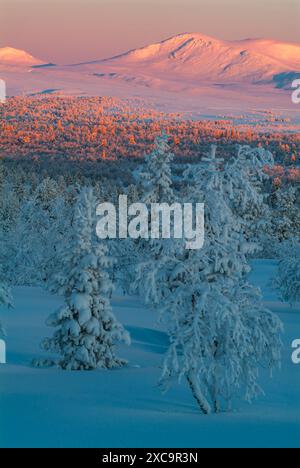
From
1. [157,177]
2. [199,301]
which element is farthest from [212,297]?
[157,177]

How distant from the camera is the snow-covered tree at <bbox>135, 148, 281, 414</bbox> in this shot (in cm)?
1198

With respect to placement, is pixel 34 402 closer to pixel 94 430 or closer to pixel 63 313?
pixel 94 430

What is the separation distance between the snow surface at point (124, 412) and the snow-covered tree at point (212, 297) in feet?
2.82

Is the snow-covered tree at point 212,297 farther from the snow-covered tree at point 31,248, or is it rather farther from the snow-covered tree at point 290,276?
the snow-covered tree at point 31,248

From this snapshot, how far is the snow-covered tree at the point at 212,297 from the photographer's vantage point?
11977mm

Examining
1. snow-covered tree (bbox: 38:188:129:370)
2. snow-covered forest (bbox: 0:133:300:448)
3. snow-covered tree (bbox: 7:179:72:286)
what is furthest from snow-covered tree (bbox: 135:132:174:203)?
snow-covered tree (bbox: 7:179:72:286)

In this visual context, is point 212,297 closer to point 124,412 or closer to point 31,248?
point 124,412

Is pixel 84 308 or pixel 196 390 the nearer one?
pixel 196 390

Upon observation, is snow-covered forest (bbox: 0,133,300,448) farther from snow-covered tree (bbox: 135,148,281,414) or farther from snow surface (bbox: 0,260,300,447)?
snow surface (bbox: 0,260,300,447)

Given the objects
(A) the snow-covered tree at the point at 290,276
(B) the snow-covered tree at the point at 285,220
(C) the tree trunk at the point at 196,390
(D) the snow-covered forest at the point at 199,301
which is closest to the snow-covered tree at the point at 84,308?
(D) the snow-covered forest at the point at 199,301

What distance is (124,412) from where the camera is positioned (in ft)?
42.5

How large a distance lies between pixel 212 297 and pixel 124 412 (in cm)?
280

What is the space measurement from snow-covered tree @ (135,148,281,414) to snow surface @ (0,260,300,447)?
2.82 ft

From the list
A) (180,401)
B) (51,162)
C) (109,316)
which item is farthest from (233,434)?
(51,162)
